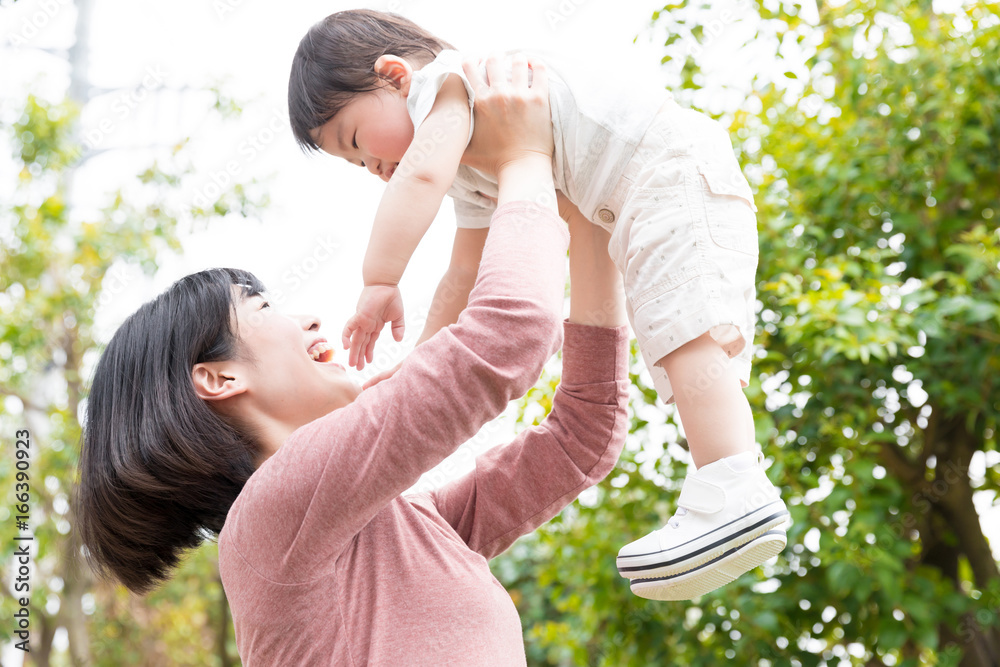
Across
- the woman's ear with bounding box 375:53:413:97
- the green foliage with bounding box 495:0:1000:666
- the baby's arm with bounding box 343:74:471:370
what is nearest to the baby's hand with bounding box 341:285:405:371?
the baby's arm with bounding box 343:74:471:370

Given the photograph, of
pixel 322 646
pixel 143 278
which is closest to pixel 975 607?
pixel 322 646

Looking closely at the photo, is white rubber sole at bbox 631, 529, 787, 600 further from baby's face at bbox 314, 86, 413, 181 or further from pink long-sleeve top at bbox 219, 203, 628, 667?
baby's face at bbox 314, 86, 413, 181

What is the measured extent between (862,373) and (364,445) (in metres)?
1.50

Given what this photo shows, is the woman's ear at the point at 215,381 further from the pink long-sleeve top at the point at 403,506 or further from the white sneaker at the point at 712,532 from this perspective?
the white sneaker at the point at 712,532

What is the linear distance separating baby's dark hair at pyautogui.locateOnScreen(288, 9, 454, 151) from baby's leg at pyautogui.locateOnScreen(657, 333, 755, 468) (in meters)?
0.54

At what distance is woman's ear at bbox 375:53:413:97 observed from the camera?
103 centimetres

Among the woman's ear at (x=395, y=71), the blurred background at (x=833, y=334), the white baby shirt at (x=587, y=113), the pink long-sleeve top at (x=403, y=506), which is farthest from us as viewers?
the blurred background at (x=833, y=334)

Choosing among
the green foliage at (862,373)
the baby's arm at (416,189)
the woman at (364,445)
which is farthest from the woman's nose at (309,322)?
the green foliage at (862,373)

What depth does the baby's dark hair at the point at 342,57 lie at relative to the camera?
3.51 feet

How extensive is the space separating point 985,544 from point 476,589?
1710 millimetres

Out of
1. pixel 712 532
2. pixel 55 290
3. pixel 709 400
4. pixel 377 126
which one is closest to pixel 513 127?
A: pixel 377 126

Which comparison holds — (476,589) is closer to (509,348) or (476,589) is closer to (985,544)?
(509,348)

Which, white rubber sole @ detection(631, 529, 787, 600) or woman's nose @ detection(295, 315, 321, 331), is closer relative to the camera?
white rubber sole @ detection(631, 529, 787, 600)

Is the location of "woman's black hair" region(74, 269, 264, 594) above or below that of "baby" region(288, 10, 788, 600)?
below
